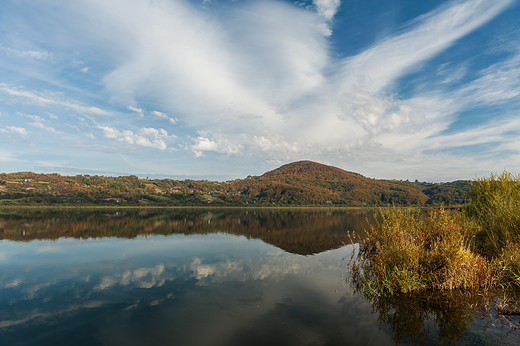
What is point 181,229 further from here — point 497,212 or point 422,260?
point 497,212

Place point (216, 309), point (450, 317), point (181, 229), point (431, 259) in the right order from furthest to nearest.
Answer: point (181, 229), point (431, 259), point (216, 309), point (450, 317)

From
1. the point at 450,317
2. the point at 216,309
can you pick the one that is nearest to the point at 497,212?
the point at 450,317

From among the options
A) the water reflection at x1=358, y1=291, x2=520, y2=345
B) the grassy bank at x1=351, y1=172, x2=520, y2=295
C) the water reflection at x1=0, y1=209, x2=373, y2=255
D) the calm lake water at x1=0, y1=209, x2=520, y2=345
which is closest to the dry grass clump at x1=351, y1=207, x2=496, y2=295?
the grassy bank at x1=351, y1=172, x2=520, y2=295

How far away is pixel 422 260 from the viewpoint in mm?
12969

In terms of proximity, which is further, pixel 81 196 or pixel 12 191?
pixel 81 196

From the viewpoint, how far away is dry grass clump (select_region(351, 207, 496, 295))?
1175 cm

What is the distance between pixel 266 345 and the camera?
823 centimetres

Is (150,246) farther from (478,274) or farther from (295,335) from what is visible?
(478,274)

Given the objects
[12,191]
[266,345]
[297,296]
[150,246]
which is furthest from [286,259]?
[12,191]

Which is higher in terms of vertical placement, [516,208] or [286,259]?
[516,208]

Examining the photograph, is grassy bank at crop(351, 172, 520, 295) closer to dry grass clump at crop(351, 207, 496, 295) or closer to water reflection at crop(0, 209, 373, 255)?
dry grass clump at crop(351, 207, 496, 295)

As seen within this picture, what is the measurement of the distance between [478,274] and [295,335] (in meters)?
10.6

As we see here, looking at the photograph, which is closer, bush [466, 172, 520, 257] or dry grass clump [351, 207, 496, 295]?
dry grass clump [351, 207, 496, 295]

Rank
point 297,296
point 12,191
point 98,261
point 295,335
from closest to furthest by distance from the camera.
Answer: point 295,335
point 297,296
point 98,261
point 12,191
